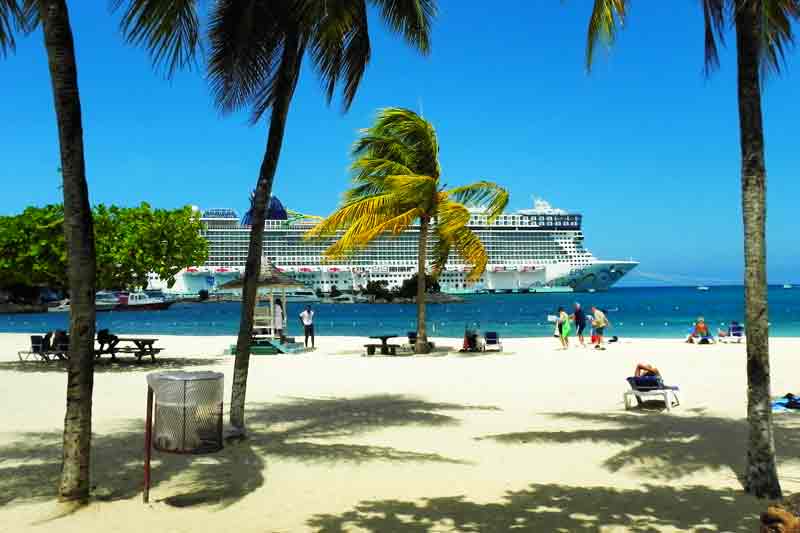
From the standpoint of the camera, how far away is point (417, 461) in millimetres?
5566

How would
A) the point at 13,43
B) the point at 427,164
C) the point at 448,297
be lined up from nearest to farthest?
the point at 13,43 → the point at 427,164 → the point at 448,297

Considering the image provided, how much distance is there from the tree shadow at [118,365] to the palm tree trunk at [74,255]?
27.0 feet

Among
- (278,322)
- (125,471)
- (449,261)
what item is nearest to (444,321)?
(278,322)

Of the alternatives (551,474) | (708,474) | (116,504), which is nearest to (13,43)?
(116,504)

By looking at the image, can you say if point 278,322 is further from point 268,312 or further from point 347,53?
point 347,53

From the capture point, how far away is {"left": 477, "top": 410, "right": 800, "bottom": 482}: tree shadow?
5.41m

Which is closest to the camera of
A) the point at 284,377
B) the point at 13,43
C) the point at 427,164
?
the point at 13,43

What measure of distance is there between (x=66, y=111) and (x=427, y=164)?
12.0m

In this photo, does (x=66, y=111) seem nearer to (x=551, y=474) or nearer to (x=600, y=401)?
(x=551, y=474)

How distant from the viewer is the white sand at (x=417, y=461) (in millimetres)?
4133

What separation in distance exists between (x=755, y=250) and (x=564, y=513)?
1.97 m

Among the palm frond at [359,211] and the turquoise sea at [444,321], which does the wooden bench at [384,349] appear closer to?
the palm frond at [359,211]

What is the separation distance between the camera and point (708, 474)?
514 cm

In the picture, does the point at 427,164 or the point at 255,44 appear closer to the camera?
the point at 255,44
